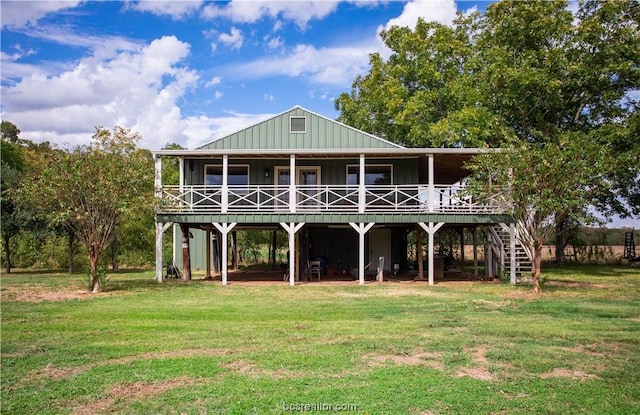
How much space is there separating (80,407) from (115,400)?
1.12ft

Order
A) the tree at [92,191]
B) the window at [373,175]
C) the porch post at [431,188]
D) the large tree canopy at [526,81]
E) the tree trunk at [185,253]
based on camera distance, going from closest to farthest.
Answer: the tree at [92,191] → the porch post at [431,188] → the tree trunk at [185,253] → the window at [373,175] → the large tree canopy at [526,81]

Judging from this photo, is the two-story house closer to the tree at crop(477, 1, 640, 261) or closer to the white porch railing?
the white porch railing

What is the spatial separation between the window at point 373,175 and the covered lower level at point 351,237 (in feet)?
5.66

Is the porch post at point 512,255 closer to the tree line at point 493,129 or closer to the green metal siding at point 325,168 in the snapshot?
the tree line at point 493,129

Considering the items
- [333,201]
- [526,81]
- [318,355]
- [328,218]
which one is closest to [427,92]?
[526,81]

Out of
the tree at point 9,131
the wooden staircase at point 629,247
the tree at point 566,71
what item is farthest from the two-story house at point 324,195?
the tree at point 9,131

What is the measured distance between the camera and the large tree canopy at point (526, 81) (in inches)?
859

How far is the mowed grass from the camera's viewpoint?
5.47 meters

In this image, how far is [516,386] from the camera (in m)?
5.97

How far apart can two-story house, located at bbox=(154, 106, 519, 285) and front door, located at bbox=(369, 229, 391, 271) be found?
0.14 feet

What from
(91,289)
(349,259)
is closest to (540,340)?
(91,289)

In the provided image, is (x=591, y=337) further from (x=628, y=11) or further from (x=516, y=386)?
(x=628, y=11)

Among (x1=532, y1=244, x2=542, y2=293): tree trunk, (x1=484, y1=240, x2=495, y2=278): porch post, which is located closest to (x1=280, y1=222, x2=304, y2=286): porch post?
(x1=532, y1=244, x2=542, y2=293): tree trunk

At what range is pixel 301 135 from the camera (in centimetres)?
1922
